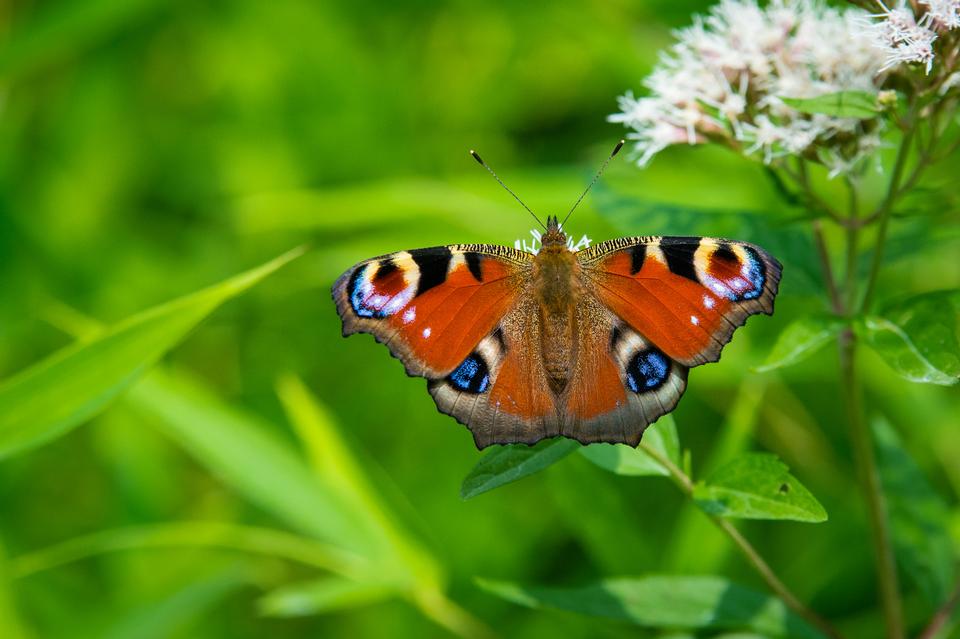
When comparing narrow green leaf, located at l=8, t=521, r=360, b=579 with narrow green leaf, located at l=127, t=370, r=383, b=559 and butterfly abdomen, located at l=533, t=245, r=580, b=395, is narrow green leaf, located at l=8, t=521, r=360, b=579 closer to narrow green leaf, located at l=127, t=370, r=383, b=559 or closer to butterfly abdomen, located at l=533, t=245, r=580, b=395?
narrow green leaf, located at l=127, t=370, r=383, b=559

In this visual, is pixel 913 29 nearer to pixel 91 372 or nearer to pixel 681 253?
pixel 681 253

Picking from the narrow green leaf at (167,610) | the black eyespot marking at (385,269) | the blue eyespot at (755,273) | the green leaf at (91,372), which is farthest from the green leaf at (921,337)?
the narrow green leaf at (167,610)

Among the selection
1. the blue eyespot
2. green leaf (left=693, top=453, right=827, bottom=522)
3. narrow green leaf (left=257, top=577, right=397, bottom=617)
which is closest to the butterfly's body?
the blue eyespot

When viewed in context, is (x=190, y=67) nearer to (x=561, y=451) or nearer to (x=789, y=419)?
(x=789, y=419)

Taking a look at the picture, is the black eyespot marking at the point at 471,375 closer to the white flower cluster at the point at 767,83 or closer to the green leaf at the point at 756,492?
the green leaf at the point at 756,492

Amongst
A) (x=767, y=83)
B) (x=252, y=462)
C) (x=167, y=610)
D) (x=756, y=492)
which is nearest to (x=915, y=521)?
(x=756, y=492)

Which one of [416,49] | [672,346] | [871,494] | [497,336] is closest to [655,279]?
[672,346]
